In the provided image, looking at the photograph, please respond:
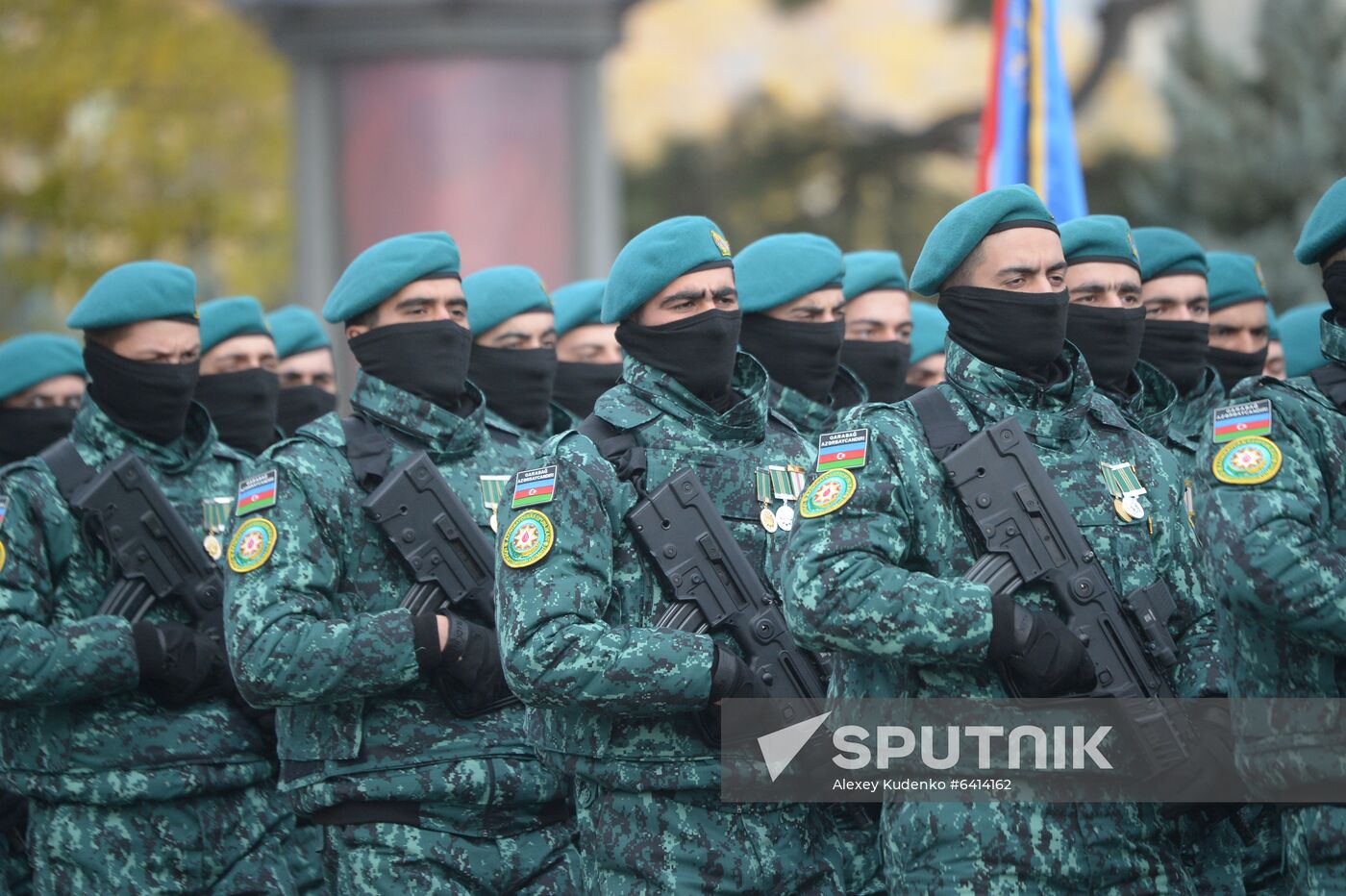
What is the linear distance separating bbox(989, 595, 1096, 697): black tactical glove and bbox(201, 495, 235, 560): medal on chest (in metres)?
2.78

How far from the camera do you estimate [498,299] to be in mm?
6379

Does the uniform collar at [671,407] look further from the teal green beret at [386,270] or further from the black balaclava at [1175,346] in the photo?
the black balaclava at [1175,346]

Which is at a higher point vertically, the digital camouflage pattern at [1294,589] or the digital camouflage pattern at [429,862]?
the digital camouflage pattern at [1294,589]

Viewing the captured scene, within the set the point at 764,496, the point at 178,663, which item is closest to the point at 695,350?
the point at 764,496

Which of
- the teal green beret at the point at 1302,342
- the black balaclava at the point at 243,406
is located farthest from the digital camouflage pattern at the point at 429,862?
the teal green beret at the point at 1302,342

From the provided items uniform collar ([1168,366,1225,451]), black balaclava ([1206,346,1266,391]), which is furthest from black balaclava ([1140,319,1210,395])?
black balaclava ([1206,346,1266,391])

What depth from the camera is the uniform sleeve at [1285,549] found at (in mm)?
3936

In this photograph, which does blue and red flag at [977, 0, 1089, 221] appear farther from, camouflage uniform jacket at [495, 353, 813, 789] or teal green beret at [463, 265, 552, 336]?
camouflage uniform jacket at [495, 353, 813, 789]

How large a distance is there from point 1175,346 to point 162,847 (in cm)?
365

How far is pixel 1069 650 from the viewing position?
12.9ft

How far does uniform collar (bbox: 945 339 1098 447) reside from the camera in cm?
429

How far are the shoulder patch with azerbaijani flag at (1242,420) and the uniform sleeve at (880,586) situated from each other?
0.67 metres

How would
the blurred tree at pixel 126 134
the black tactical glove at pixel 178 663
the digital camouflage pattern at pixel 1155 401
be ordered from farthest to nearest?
the blurred tree at pixel 126 134 < the digital camouflage pattern at pixel 1155 401 < the black tactical glove at pixel 178 663

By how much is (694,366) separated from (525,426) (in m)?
1.72
